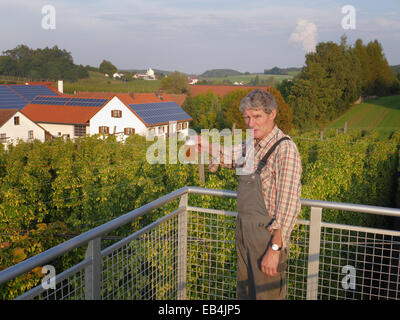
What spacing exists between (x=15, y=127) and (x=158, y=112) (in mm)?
14047

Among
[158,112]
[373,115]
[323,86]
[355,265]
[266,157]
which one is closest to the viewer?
[266,157]

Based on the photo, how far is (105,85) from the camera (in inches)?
3078

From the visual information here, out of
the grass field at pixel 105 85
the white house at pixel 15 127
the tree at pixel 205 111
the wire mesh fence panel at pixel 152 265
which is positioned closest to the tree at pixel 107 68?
the grass field at pixel 105 85

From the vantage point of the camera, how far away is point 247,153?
246 cm

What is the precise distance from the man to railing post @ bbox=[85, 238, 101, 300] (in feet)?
2.61

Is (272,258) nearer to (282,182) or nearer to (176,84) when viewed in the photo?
(282,182)

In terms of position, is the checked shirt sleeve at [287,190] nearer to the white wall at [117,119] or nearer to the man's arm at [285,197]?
the man's arm at [285,197]

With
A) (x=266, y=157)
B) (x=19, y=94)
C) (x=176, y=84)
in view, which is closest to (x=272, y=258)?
(x=266, y=157)

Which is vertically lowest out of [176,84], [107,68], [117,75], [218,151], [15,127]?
[15,127]

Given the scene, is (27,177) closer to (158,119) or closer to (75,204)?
(75,204)

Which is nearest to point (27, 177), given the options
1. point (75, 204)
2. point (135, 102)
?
point (75, 204)

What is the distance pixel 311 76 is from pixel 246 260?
4622 centimetres

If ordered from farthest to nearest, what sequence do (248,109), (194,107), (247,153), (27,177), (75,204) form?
(194,107) < (27,177) < (75,204) < (247,153) < (248,109)

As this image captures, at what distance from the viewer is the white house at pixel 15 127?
33188mm
